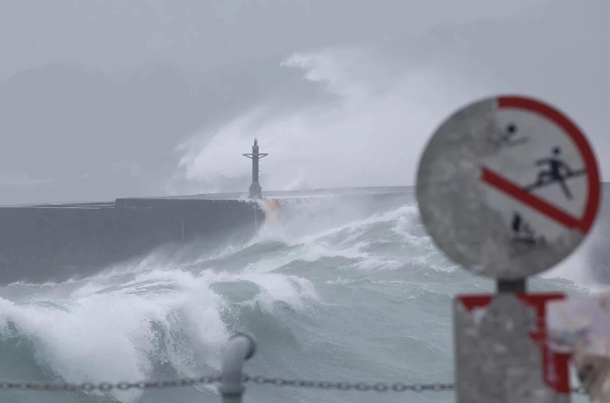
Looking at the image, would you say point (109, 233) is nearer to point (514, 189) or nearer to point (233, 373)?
point (233, 373)

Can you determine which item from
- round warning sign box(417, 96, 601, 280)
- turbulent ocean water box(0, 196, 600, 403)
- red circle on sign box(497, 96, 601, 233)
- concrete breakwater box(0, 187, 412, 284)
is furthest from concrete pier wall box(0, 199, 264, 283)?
red circle on sign box(497, 96, 601, 233)

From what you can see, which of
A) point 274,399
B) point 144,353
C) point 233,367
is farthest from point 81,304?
point 233,367

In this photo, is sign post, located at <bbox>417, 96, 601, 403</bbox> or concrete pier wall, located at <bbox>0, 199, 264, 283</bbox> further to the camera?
concrete pier wall, located at <bbox>0, 199, 264, 283</bbox>

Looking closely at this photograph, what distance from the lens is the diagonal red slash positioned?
1993 mm

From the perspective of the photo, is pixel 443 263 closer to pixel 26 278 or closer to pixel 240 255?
pixel 240 255

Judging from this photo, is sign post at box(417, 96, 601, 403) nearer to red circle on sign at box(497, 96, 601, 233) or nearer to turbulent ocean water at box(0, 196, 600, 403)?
red circle on sign at box(497, 96, 601, 233)

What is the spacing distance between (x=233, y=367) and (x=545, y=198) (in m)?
0.99

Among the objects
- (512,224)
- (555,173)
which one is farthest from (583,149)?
(512,224)

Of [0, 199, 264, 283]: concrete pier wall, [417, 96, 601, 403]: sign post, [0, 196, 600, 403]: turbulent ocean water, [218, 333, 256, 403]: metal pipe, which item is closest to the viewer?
[417, 96, 601, 403]: sign post

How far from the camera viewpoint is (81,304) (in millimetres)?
13375

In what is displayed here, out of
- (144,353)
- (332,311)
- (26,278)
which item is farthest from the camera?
(26,278)

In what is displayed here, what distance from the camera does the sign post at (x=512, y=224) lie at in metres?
1.98

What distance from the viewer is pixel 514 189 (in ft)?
6.61

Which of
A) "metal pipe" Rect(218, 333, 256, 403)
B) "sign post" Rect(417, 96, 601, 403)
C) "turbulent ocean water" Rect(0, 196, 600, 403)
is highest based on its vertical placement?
"sign post" Rect(417, 96, 601, 403)
